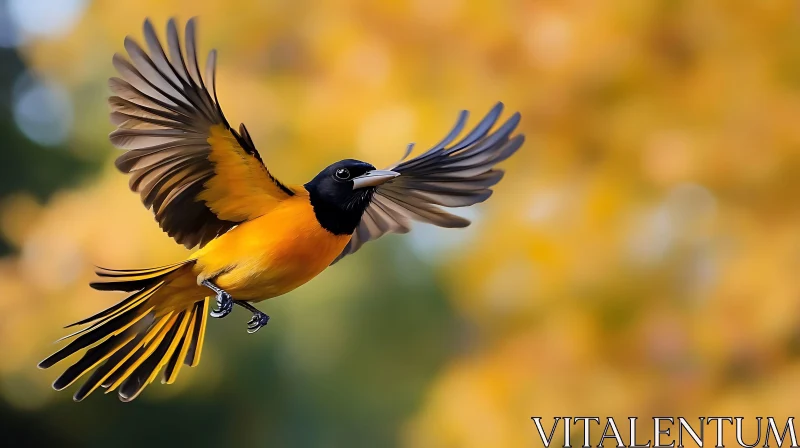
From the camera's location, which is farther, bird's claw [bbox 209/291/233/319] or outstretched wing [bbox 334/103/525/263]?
outstretched wing [bbox 334/103/525/263]

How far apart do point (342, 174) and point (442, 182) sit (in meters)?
0.25

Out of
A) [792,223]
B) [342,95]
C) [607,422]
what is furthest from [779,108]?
[342,95]

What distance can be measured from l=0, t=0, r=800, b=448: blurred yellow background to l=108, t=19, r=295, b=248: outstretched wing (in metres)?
1.99

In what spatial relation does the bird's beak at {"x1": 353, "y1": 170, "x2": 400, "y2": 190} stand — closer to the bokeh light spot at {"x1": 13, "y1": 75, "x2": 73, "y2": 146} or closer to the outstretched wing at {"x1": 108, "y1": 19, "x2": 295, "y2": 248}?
the outstretched wing at {"x1": 108, "y1": 19, "x2": 295, "y2": 248}

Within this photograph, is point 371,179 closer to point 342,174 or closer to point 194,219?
point 342,174

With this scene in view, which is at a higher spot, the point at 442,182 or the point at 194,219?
the point at 442,182

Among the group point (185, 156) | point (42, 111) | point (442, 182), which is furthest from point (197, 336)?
point (42, 111)

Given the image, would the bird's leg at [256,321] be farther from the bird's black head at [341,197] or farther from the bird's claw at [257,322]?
the bird's black head at [341,197]

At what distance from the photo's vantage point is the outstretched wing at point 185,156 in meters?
0.82

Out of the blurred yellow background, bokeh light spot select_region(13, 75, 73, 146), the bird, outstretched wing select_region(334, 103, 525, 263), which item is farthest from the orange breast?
bokeh light spot select_region(13, 75, 73, 146)

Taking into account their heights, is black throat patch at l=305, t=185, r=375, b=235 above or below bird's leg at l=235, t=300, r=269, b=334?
above

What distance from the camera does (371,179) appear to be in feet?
2.73

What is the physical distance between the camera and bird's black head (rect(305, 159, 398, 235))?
864 mm

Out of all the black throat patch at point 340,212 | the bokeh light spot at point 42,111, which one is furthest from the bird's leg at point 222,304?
the bokeh light spot at point 42,111
